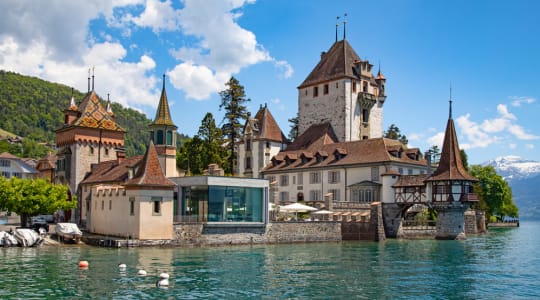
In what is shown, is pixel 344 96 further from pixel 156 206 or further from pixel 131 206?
pixel 131 206

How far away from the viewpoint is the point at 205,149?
80.1 m

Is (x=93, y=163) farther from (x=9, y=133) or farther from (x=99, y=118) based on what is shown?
(x=9, y=133)

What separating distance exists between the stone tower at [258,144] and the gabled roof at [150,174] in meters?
31.8

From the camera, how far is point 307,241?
2048 inches

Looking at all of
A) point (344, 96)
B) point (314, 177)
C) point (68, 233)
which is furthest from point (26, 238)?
point (344, 96)

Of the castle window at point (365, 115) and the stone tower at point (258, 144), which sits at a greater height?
the castle window at point (365, 115)

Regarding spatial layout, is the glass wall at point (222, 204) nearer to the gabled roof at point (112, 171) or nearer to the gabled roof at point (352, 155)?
the gabled roof at point (112, 171)

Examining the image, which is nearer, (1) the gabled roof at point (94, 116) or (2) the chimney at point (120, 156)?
(2) the chimney at point (120, 156)

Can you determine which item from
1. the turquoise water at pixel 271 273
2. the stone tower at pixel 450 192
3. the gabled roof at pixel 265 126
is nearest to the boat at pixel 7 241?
the turquoise water at pixel 271 273

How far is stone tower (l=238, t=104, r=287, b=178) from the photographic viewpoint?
76375 mm

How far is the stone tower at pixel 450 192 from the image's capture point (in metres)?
57.4

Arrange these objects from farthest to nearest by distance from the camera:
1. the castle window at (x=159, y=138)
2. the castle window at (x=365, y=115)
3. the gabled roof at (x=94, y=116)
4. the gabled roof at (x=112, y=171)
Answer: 1. the castle window at (x=365, y=115)
2. the gabled roof at (x=94, y=116)
3. the castle window at (x=159, y=138)
4. the gabled roof at (x=112, y=171)

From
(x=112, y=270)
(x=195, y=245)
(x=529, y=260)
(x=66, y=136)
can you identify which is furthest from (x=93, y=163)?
(x=529, y=260)

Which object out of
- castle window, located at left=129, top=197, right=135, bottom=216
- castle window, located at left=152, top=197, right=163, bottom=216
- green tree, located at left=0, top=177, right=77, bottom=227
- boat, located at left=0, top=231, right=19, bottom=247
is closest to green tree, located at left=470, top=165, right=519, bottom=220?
castle window, located at left=152, top=197, right=163, bottom=216
